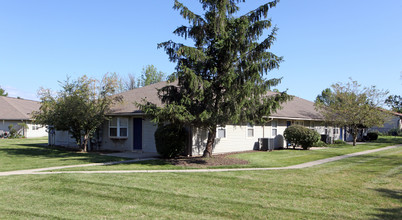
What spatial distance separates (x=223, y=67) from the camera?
13.6 meters

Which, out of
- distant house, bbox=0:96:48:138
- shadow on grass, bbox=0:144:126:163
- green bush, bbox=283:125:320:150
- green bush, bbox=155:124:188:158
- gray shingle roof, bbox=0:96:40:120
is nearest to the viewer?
shadow on grass, bbox=0:144:126:163

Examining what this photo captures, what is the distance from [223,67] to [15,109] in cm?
3452

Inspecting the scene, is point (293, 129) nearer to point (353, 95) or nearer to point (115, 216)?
point (353, 95)

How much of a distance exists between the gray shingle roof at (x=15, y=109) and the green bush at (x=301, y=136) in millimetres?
29397

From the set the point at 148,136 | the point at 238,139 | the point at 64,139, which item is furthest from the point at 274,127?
the point at 64,139

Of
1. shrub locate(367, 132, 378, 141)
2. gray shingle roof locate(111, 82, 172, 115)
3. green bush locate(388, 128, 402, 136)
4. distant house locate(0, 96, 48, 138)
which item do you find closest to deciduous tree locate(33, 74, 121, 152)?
gray shingle roof locate(111, 82, 172, 115)

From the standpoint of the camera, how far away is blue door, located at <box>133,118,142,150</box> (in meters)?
18.4

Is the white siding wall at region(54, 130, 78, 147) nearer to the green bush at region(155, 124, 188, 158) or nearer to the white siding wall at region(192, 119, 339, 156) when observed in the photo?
the green bush at region(155, 124, 188, 158)

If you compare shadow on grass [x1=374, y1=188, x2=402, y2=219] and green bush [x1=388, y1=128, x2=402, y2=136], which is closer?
shadow on grass [x1=374, y1=188, x2=402, y2=219]

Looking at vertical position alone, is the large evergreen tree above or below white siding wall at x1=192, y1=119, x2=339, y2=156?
above

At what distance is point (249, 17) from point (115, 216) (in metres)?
10.5

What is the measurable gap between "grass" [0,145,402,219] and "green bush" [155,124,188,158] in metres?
4.82

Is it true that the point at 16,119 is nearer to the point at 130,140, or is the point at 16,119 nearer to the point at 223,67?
the point at 130,140

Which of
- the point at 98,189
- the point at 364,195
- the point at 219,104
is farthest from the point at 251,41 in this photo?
the point at 98,189
